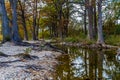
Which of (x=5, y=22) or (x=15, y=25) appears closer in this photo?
(x=15, y=25)

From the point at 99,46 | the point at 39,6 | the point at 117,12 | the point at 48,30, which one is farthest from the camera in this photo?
the point at 48,30

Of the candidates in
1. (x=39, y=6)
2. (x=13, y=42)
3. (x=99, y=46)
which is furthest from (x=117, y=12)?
(x=13, y=42)

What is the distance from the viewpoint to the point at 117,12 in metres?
36.7

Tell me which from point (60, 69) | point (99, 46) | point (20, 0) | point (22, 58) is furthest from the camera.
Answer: point (20, 0)

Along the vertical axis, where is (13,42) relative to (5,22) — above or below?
below

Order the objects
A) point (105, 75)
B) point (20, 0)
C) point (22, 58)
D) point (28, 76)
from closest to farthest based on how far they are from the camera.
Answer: point (28, 76), point (105, 75), point (22, 58), point (20, 0)

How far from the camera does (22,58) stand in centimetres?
1199

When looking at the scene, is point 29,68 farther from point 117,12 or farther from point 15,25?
point 117,12

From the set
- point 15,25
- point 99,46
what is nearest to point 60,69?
point 99,46

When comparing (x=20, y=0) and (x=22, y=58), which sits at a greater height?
(x=20, y=0)

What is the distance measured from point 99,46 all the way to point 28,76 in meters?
13.1

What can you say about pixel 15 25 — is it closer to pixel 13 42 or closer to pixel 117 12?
pixel 13 42

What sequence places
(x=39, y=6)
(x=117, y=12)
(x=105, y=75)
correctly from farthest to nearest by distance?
(x=39, y=6), (x=117, y=12), (x=105, y=75)

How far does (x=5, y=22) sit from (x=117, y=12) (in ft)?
59.3
